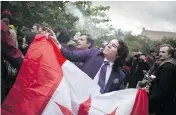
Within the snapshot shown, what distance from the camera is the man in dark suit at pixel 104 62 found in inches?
154

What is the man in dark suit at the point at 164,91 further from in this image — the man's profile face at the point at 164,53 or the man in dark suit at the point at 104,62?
the man in dark suit at the point at 104,62

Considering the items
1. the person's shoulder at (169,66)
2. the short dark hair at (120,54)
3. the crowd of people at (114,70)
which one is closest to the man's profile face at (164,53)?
the crowd of people at (114,70)

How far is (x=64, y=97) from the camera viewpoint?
338 centimetres

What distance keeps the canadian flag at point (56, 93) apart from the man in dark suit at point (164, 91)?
19.7 inches

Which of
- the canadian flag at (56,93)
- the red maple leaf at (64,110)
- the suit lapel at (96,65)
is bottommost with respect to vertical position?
the red maple leaf at (64,110)

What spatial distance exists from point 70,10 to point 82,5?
4.45m

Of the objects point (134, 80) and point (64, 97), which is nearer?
point (64, 97)

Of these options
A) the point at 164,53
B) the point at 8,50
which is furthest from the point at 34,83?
the point at 164,53

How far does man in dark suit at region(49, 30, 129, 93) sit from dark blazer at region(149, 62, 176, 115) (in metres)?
0.54

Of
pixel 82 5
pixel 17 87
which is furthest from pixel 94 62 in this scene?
pixel 82 5

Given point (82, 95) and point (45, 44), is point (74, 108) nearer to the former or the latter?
point (82, 95)

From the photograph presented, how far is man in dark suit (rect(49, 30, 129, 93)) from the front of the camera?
3.91 metres

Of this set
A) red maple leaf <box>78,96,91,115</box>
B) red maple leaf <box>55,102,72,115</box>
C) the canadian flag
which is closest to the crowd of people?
the canadian flag

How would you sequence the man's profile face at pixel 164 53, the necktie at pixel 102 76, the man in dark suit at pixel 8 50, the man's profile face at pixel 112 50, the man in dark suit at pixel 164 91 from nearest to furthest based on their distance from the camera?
the man in dark suit at pixel 8 50
the necktie at pixel 102 76
the man's profile face at pixel 112 50
the man in dark suit at pixel 164 91
the man's profile face at pixel 164 53
